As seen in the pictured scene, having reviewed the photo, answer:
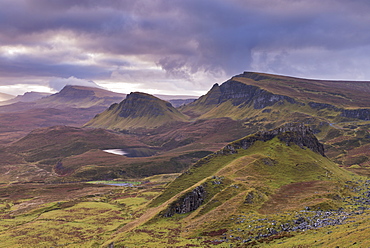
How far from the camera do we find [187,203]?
4473 inches

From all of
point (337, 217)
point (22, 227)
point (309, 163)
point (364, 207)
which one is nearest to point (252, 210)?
point (337, 217)

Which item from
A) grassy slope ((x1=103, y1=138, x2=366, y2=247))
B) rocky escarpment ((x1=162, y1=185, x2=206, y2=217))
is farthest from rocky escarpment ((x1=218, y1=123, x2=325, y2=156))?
rocky escarpment ((x1=162, y1=185, x2=206, y2=217))

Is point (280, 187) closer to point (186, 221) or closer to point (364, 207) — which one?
point (364, 207)

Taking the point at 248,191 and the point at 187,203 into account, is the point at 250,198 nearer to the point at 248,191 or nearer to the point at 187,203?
the point at 248,191

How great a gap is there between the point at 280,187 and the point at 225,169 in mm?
28550

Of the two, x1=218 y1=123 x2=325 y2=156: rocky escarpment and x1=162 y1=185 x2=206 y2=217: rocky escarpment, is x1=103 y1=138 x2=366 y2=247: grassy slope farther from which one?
x1=218 y1=123 x2=325 y2=156: rocky escarpment

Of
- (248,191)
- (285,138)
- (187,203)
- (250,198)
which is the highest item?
(285,138)

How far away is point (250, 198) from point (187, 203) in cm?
2392

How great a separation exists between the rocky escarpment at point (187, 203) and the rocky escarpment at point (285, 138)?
56715 mm

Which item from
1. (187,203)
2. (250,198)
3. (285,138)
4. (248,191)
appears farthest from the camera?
(285,138)

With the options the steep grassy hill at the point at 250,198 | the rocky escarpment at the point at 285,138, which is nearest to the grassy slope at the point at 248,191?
the steep grassy hill at the point at 250,198

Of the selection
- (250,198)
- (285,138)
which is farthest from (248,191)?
(285,138)

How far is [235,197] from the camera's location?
10756cm

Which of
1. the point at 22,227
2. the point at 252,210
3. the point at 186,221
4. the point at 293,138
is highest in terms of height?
the point at 293,138
